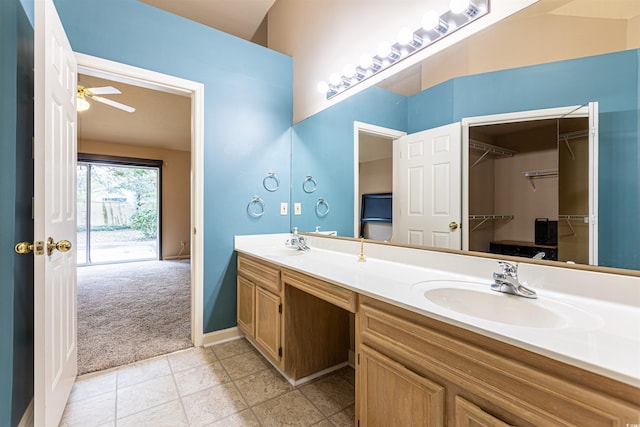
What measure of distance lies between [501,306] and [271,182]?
1958 millimetres

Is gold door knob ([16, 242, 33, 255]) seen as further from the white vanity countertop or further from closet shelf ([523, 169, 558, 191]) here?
closet shelf ([523, 169, 558, 191])

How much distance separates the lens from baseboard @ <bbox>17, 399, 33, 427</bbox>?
4.46 feet

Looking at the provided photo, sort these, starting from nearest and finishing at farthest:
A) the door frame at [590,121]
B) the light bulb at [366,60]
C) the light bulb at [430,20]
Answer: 1. the door frame at [590,121]
2. the light bulb at [430,20]
3. the light bulb at [366,60]

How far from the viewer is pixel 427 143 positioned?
5.01 ft

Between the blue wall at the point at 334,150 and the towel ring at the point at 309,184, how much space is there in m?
0.03

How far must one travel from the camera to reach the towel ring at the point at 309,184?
8.07 feet

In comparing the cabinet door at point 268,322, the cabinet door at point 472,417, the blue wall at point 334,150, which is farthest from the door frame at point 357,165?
the cabinet door at point 472,417

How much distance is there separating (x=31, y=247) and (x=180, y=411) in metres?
1.09

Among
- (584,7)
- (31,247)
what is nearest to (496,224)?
(584,7)

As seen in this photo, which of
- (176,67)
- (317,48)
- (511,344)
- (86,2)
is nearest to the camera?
(511,344)

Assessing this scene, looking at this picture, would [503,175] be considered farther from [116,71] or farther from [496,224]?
[116,71]

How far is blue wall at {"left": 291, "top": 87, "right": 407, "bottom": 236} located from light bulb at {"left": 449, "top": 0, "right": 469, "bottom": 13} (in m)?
0.47

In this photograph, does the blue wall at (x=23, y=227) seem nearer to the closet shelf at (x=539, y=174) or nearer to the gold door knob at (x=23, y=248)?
the gold door knob at (x=23, y=248)

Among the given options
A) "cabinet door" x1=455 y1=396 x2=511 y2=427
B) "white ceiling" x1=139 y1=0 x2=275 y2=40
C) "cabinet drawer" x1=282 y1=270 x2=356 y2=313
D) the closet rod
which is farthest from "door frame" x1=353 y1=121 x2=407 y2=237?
"white ceiling" x1=139 y1=0 x2=275 y2=40
